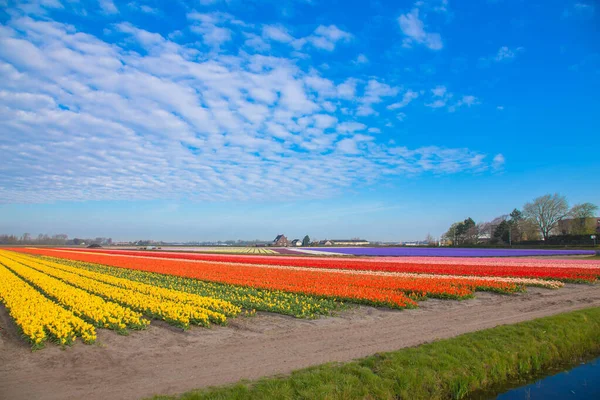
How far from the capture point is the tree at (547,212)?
92750 millimetres

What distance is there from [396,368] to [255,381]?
3135mm

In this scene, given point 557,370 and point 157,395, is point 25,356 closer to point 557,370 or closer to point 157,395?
point 157,395

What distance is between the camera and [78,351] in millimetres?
9555

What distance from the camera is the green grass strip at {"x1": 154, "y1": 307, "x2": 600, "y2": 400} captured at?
278 inches

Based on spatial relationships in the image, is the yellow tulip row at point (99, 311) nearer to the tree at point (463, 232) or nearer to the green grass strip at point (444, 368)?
the green grass strip at point (444, 368)

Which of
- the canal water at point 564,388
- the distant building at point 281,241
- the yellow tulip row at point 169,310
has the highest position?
the distant building at point 281,241

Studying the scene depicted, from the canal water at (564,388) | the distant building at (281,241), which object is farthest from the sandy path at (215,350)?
the distant building at (281,241)

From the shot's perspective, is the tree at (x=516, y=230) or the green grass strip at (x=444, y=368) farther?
the tree at (x=516, y=230)

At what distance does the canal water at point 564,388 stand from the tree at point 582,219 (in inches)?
3787

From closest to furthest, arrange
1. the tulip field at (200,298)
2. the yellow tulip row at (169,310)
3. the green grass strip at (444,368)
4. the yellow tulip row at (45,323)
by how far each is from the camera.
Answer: the green grass strip at (444,368)
the yellow tulip row at (45,323)
the tulip field at (200,298)
the yellow tulip row at (169,310)

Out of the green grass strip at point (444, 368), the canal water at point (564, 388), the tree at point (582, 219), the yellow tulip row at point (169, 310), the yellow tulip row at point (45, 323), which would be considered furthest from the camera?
the tree at point (582, 219)

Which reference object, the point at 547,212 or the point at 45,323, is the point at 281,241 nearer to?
the point at 547,212

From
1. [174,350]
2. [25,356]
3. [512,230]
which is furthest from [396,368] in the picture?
[512,230]

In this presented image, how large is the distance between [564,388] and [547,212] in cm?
10347
